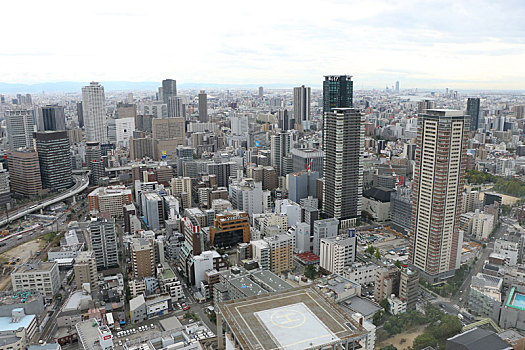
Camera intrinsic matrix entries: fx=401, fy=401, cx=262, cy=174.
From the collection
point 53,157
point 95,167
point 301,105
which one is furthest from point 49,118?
point 301,105

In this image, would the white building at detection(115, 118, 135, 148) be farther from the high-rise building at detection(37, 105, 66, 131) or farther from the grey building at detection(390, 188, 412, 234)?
the grey building at detection(390, 188, 412, 234)

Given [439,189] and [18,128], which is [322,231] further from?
[18,128]

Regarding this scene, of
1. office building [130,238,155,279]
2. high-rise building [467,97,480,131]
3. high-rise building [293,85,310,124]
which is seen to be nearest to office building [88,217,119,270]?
office building [130,238,155,279]

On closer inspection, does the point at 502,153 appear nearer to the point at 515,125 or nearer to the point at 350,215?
the point at 515,125

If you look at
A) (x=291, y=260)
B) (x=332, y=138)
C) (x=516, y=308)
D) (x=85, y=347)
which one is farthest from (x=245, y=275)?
(x=332, y=138)

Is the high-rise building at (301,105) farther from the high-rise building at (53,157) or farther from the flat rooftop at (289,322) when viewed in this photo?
the flat rooftop at (289,322)
